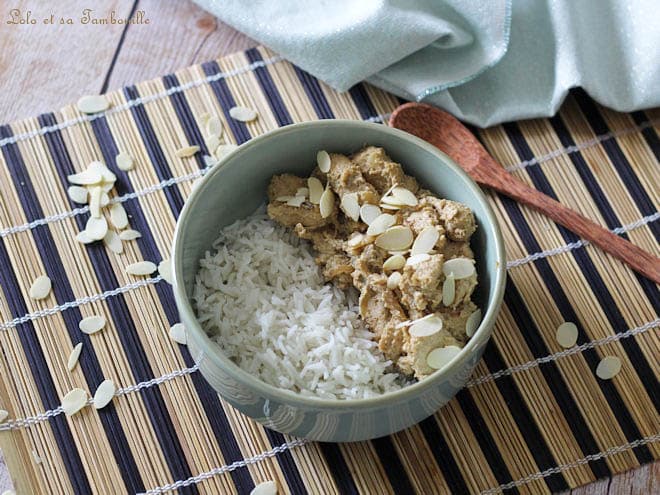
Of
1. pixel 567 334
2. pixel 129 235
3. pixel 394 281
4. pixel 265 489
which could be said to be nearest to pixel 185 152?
pixel 129 235

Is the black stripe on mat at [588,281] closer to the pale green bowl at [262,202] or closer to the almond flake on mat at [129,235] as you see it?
the pale green bowl at [262,202]

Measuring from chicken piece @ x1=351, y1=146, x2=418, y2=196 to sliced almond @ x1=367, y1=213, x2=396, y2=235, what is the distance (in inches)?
2.5

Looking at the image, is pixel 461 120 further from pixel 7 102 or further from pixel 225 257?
pixel 7 102

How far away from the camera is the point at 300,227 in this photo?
136cm

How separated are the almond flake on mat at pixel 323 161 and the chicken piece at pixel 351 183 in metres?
0.01

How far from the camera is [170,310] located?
4.77 feet

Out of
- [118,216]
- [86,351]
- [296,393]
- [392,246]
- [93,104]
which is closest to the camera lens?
[296,393]

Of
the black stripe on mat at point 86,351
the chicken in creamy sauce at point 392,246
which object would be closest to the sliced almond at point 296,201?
the chicken in creamy sauce at point 392,246

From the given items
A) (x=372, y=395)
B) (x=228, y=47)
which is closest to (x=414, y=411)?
(x=372, y=395)

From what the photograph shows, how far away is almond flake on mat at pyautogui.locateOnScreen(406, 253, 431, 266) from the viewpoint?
127 cm

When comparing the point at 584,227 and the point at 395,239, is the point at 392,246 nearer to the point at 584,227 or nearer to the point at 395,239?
the point at 395,239

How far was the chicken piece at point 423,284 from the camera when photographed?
1249mm

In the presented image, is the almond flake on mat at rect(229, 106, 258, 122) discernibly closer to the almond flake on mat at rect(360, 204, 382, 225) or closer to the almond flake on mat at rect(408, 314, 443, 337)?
the almond flake on mat at rect(360, 204, 382, 225)

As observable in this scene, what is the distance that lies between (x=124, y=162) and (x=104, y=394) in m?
0.42
